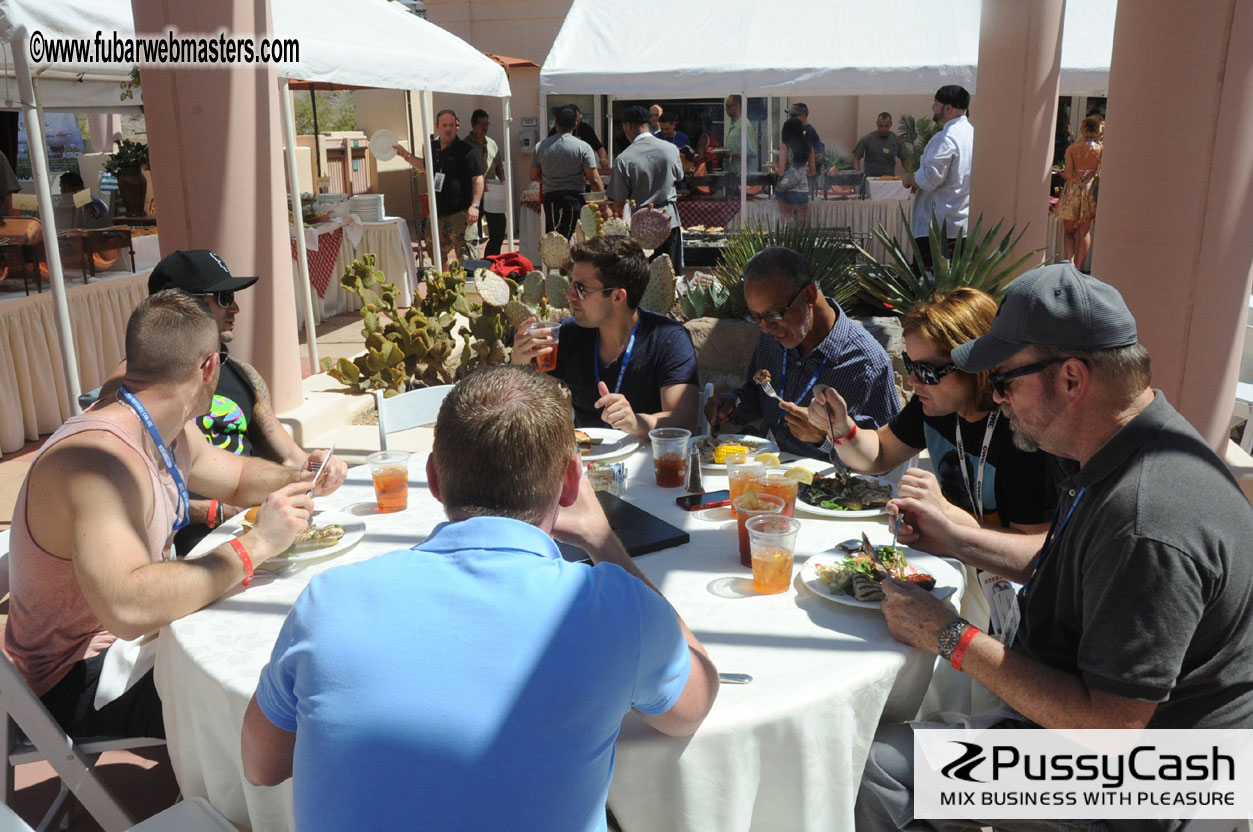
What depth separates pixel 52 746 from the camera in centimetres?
223

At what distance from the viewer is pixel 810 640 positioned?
2.08 meters

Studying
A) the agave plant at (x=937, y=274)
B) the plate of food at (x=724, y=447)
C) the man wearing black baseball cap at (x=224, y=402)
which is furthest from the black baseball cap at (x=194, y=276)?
the agave plant at (x=937, y=274)

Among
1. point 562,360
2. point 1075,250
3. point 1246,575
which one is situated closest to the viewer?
point 1246,575

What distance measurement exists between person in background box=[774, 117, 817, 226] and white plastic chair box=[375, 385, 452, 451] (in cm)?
826

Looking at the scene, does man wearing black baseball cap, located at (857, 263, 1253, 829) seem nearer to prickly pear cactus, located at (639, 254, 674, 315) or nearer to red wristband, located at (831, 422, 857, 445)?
red wristband, located at (831, 422, 857, 445)

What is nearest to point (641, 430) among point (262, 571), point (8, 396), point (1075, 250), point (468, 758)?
point (262, 571)

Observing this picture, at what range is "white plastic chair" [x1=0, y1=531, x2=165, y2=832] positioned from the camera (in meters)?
2.13

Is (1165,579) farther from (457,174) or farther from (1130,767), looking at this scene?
(457,174)

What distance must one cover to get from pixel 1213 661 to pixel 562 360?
296 cm

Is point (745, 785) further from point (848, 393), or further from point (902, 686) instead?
point (848, 393)

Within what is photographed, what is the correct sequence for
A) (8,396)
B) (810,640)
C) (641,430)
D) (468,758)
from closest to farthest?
1. (468,758)
2. (810,640)
3. (641,430)
4. (8,396)

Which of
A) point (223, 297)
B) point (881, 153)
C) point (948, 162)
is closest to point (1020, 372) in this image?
point (223, 297)

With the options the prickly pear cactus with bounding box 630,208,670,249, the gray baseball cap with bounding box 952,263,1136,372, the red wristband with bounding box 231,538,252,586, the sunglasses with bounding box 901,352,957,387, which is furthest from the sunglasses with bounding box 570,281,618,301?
the prickly pear cactus with bounding box 630,208,670,249

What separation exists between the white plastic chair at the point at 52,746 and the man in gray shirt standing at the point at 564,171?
9.36 m
